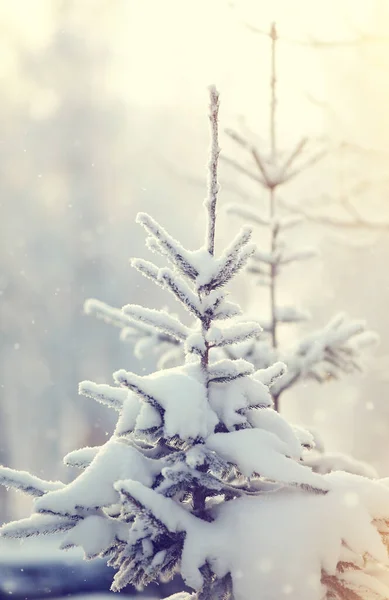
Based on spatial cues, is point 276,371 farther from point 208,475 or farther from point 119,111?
point 119,111

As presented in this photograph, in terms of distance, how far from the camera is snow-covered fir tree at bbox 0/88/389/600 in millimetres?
2078

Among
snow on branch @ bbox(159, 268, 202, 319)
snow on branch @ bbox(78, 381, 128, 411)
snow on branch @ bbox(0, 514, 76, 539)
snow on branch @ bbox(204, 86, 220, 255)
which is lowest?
snow on branch @ bbox(0, 514, 76, 539)

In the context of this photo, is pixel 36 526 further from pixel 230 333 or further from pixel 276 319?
pixel 276 319

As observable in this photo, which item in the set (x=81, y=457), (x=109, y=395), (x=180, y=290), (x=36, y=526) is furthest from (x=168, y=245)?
(x=36, y=526)

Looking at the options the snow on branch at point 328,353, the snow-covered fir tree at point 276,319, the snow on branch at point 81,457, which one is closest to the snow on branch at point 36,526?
the snow on branch at point 81,457

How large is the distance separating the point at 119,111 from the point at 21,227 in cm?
548

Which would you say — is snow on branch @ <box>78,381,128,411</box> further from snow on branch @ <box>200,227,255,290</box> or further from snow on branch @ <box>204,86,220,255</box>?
snow on branch @ <box>204,86,220,255</box>

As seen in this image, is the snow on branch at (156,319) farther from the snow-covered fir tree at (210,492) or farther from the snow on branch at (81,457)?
the snow on branch at (81,457)

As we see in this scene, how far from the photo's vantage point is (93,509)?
217 centimetres

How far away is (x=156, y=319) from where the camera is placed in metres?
2.43

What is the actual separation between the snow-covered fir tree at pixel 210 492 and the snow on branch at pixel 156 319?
10 mm

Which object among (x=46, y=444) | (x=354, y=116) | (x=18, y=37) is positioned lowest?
(x=46, y=444)

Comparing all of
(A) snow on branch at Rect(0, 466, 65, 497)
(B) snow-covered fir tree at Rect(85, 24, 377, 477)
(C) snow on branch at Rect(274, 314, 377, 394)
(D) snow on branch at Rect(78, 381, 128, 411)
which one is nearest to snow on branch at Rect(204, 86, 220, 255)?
(D) snow on branch at Rect(78, 381, 128, 411)

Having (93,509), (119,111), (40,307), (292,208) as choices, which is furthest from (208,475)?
(119,111)
